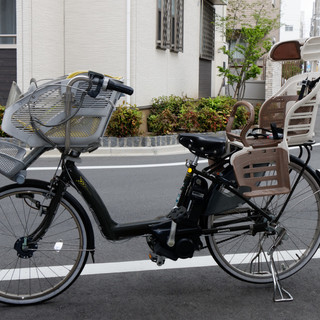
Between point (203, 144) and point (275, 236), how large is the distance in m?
0.94

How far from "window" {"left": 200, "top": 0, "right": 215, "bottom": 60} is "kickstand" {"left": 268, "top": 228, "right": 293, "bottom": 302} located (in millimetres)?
18092

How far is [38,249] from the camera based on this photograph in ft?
12.3

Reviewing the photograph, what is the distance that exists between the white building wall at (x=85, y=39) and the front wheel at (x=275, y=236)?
9.12 meters

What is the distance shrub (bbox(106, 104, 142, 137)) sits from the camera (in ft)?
38.1

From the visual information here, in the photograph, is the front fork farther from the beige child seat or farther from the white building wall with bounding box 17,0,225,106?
the white building wall with bounding box 17,0,225,106

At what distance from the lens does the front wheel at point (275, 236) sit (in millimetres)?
3957

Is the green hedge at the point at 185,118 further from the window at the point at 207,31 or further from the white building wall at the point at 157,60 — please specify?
the window at the point at 207,31

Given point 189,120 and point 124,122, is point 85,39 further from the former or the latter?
point 189,120

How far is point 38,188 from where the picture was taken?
364 cm

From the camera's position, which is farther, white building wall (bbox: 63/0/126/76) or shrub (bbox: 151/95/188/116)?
shrub (bbox: 151/95/188/116)

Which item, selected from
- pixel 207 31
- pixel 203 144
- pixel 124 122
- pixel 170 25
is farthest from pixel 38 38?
pixel 207 31

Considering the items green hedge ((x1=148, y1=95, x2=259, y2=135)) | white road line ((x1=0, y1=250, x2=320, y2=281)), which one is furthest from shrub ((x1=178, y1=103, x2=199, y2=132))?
white road line ((x1=0, y1=250, x2=320, y2=281))

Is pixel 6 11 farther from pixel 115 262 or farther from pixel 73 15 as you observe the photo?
pixel 115 262

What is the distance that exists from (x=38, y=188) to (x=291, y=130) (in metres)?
1.69
